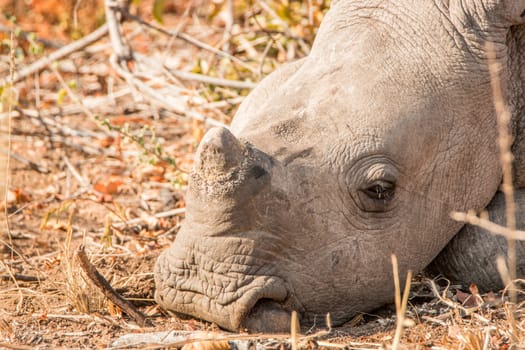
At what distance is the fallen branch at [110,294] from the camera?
4.01 metres

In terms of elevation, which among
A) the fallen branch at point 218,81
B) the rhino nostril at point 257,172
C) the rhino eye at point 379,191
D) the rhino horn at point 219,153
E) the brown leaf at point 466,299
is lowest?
the brown leaf at point 466,299

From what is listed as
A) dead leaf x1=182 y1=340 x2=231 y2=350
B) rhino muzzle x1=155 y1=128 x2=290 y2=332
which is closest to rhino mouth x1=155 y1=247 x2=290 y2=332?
rhino muzzle x1=155 y1=128 x2=290 y2=332

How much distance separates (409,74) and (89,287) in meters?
1.76

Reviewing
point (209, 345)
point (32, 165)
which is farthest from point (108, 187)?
point (209, 345)

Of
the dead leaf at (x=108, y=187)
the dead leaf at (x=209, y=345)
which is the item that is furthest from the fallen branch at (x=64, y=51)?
the dead leaf at (x=209, y=345)

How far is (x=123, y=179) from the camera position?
6.86 m

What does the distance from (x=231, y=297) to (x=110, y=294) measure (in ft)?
2.15

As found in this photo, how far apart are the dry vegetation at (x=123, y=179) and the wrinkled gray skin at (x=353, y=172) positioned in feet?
0.61

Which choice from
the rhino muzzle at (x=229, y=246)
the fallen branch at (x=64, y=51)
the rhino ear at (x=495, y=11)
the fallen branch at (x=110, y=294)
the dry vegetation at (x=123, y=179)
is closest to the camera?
the rhino muzzle at (x=229, y=246)

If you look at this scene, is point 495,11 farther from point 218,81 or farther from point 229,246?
point 218,81

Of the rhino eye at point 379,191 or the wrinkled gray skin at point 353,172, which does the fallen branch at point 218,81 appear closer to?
the wrinkled gray skin at point 353,172

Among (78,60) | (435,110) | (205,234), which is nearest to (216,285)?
(205,234)

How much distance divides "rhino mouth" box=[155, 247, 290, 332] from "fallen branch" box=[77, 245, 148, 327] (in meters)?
0.29

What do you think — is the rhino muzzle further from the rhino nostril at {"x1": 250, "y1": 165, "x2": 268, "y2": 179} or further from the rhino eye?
the rhino eye
